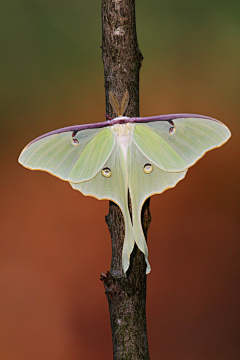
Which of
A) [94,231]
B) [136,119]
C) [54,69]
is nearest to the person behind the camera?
[136,119]

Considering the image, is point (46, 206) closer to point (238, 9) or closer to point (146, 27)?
point (146, 27)

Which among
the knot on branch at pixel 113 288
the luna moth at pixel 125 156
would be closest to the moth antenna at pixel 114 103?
the luna moth at pixel 125 156

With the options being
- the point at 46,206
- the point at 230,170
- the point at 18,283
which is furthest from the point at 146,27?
the point at 18,283

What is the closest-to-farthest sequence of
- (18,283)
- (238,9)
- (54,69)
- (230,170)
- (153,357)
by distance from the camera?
(153,357), (18,283), (230,170), (54,69), (238,9)

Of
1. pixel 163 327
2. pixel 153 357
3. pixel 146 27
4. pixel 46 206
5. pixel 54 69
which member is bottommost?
pixel 153 357

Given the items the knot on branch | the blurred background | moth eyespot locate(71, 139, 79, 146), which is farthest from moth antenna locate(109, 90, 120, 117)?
the blurred background

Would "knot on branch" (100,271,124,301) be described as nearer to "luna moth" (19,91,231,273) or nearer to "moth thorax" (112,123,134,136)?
"luna moth" (19,91,231,273)
